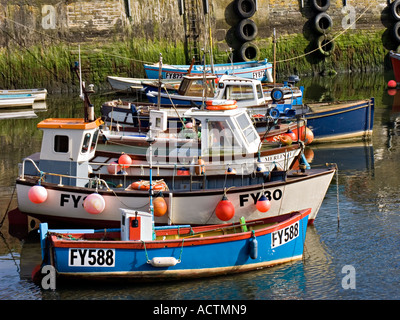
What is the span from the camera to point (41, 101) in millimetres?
31938

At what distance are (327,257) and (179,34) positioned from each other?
24107mm

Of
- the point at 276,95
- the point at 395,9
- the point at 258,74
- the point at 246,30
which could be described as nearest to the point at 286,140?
the point at 276,95

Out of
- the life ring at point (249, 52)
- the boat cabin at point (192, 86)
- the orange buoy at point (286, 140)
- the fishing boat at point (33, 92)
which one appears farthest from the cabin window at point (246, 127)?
the life ring at point (249, 52)

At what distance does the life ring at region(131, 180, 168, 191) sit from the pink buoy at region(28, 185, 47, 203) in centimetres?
165

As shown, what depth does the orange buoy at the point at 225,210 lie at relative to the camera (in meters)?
13.8

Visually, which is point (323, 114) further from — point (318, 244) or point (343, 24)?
point (343, 24)

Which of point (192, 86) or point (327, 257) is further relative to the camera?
point (192, 86)

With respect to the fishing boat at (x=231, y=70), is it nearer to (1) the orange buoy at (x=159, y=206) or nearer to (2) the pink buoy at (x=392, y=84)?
(2) the pink buoy at (x=392, y=84)

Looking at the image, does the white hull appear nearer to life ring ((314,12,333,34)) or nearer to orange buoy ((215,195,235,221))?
orange buoy ((215,195,235,221))

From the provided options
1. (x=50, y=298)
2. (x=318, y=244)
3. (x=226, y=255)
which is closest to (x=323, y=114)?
(x=318, y=244)

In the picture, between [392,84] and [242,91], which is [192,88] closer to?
[242,91]

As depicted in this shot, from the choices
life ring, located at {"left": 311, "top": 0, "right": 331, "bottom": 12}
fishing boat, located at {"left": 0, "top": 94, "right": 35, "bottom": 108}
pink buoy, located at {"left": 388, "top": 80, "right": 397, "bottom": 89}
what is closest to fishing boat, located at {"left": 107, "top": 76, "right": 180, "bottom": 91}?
fishing boat, located at {"left": 0, "top": 94, "right": 35, "bottom": 108}

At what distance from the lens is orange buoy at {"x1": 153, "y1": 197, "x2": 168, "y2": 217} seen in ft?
46.0

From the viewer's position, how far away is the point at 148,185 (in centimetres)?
1455
